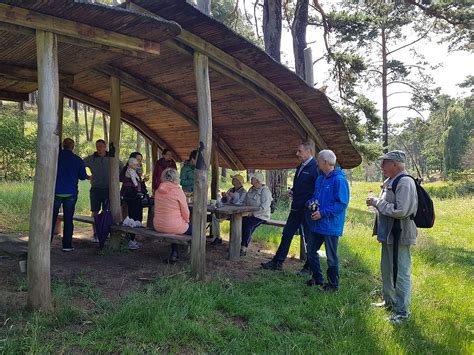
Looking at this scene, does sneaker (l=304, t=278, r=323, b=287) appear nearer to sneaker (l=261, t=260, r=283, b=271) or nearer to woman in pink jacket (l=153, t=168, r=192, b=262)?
sneaker (l=261, t=260, r=283, b=271)

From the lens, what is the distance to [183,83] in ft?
22.3

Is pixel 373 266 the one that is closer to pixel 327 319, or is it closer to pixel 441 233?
pixel 327 319

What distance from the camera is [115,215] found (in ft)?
21.8

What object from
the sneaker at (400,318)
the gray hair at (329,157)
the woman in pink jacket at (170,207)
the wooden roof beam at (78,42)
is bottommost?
the sneaker at (400,318)

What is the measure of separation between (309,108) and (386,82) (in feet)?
69.9

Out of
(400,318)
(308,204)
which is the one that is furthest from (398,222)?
(308,204)

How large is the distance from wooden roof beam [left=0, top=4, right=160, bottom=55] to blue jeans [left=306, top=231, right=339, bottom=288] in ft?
10.5

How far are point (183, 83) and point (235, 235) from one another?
9.24 feet

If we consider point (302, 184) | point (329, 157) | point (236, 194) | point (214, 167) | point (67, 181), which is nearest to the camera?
point (329, 157)

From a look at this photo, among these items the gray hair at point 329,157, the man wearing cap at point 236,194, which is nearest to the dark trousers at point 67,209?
the man wearing cap at point 236,194

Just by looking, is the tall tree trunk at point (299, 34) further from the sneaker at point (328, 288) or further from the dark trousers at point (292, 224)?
the sneaker at point (328, 288)

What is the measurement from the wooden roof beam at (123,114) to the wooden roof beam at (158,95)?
40.6 inches

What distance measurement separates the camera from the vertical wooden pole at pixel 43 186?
3.68 m

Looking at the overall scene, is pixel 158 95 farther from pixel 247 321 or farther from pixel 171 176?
pixel 247 321
